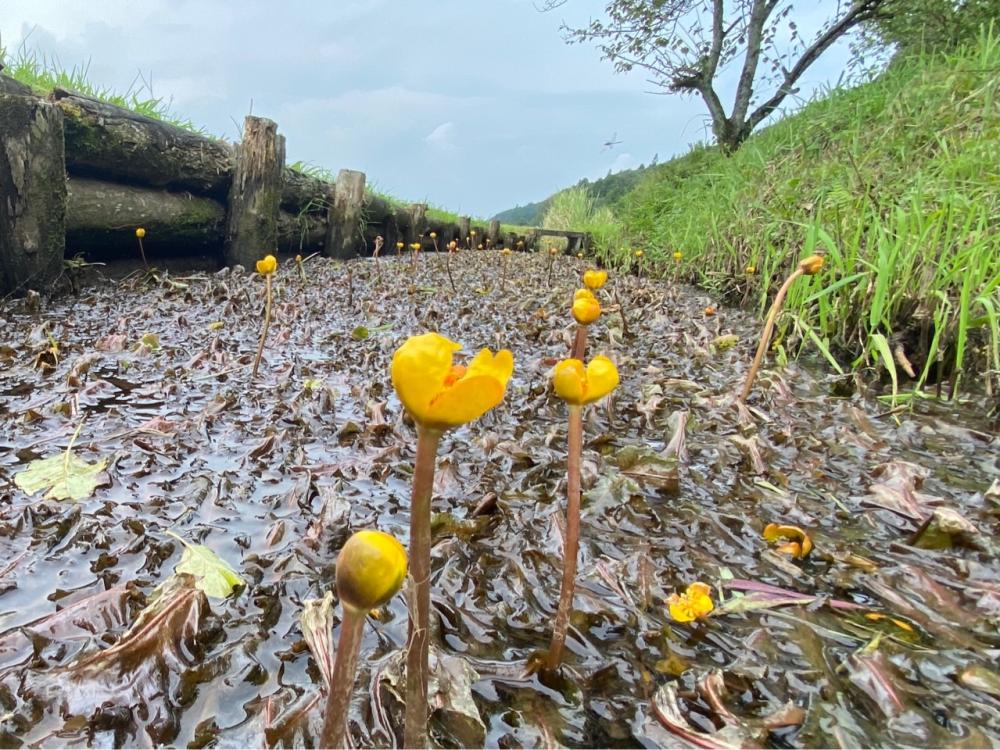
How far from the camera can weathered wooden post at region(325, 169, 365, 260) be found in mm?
6066

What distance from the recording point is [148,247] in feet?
13.6

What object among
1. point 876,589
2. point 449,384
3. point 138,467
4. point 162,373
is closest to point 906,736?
point 876,589

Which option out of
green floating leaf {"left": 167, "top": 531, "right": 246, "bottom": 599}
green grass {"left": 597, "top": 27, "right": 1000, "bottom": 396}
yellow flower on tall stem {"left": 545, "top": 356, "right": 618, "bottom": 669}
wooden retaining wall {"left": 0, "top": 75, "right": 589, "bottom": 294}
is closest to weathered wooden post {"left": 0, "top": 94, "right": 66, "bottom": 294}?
wooden retaining wall {"left": 0, "top": 75, "right": 589, "bottom": 294}

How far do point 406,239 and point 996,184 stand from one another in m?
6.35

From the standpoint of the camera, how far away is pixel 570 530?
75 cm

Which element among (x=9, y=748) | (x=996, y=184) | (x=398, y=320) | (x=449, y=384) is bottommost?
(x=9, y=748)

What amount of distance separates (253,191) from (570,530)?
15.2 ft

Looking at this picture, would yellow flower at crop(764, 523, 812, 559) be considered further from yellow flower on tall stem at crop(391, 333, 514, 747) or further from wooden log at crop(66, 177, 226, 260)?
wooden log at crop(66, 177, 226, 260)

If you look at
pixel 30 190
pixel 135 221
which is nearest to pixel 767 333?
pixel 30 190

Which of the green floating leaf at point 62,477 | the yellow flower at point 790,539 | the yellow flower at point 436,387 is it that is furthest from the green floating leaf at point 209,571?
the yellow flower at point 790,539

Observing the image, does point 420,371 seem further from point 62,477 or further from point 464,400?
point 62,477

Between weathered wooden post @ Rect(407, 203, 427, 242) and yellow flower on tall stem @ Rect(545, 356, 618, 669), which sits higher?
weathered wooden post @ Rect(407, 203, 427, 242)

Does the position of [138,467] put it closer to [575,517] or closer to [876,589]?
[575,517]

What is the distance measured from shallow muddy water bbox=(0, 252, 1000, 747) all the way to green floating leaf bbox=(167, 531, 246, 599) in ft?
0.11
